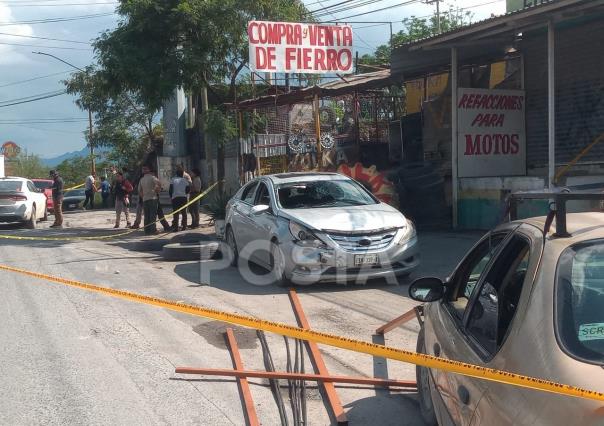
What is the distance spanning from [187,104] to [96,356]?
26054 mm

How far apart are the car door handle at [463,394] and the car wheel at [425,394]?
1011 mm

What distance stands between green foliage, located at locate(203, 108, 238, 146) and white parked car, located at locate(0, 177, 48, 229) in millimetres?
5984

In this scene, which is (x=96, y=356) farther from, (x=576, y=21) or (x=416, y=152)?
(x=416, y=152)

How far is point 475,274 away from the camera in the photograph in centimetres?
454

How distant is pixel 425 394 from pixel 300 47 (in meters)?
13.3

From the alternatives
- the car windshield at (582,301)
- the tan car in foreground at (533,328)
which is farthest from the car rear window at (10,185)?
the car windshield at (582,301)

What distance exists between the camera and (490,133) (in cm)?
1528

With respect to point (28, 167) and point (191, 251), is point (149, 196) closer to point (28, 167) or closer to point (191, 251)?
point (191, 251)

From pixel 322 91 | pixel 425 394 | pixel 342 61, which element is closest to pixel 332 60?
pixel 342 61

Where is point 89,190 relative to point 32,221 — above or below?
above

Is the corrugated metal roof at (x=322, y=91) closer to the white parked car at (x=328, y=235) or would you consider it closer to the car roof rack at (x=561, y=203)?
the white parked car at (x=328, y=235)

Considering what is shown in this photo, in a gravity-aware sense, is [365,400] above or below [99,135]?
below

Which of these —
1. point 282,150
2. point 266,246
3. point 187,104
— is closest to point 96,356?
point 266,246

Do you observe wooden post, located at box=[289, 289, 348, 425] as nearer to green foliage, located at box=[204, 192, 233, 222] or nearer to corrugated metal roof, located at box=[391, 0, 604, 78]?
corrugated metal roof, located at box=[391, 0, 604, 78]
